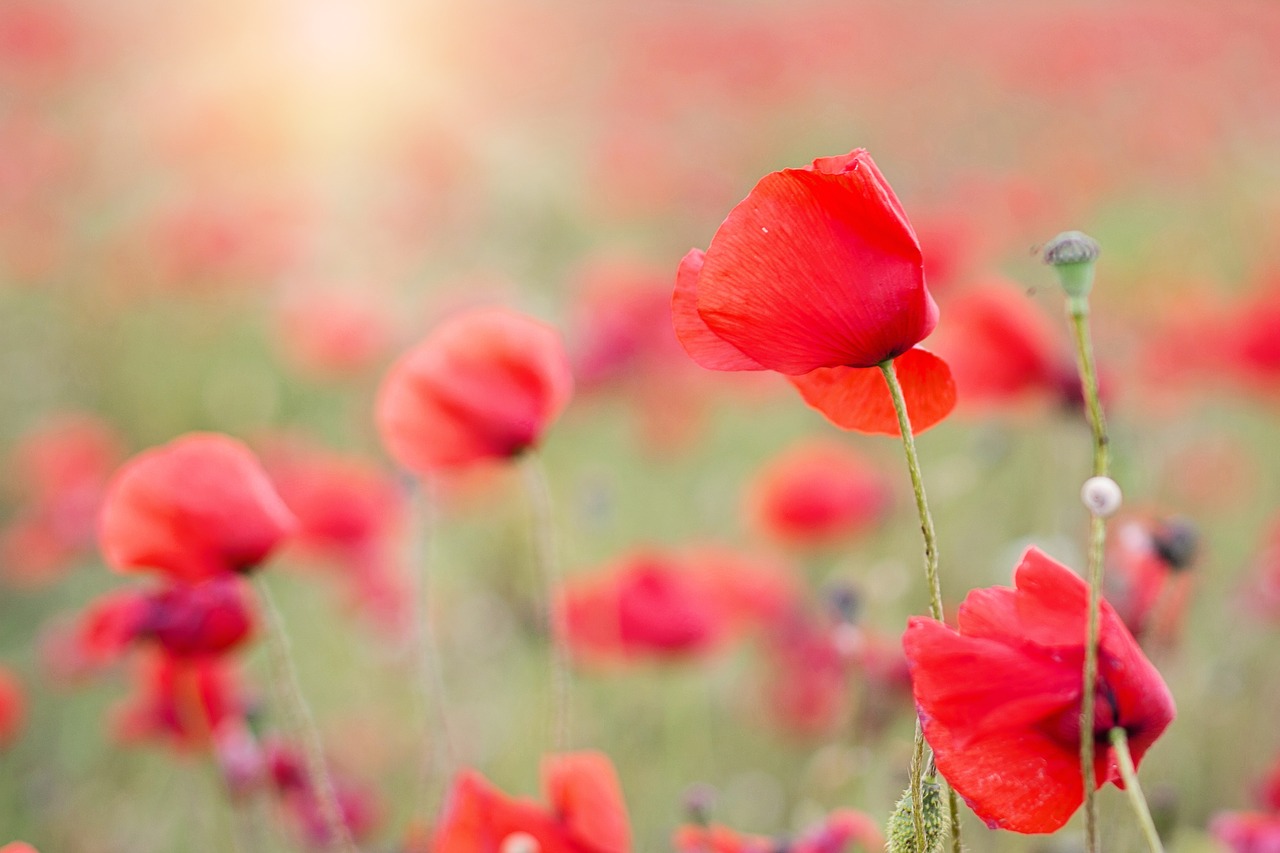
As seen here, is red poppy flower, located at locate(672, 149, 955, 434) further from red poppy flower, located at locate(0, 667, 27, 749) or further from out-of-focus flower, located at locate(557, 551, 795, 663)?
red poppy flower, located at locate(0, 667, 27, 749)

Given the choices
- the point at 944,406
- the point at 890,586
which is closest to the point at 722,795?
the point at 890,586

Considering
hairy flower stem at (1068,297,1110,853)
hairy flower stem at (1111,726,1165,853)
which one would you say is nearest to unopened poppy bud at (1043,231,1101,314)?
hairy flower stem at (1068,297,1110,853)

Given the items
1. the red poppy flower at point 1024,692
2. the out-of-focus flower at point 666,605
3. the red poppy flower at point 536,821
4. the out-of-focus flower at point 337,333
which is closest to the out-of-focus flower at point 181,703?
the out-of-focus flower at point 666,605

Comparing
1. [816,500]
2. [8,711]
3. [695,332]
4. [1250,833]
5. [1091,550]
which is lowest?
[8,711]

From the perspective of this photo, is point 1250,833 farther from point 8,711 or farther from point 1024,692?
point 8,711

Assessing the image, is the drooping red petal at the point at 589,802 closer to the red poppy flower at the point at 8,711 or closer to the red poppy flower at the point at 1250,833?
the red poppy flower at the point at 1250,833

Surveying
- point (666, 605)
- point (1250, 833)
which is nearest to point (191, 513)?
point (666, 605)
